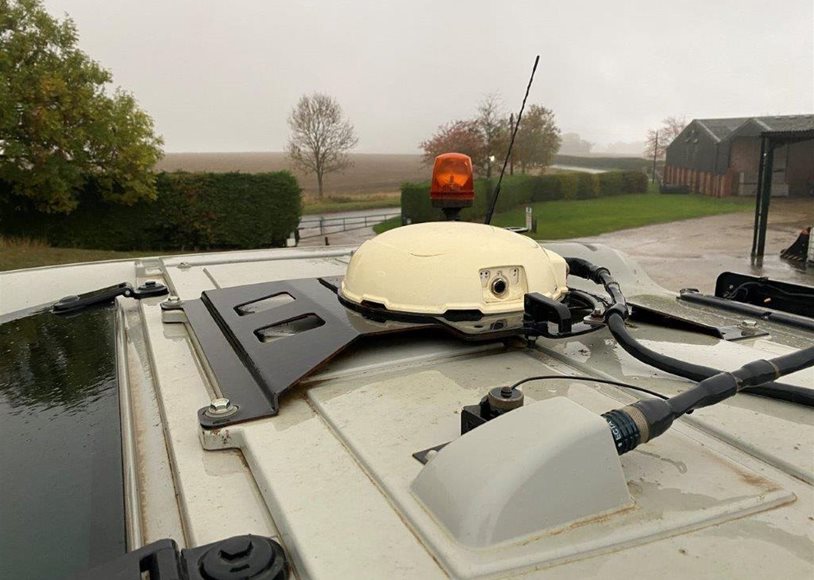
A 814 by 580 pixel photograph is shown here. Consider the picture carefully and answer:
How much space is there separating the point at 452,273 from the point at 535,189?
32.8 m

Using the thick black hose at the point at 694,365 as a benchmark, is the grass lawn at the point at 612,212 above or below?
below

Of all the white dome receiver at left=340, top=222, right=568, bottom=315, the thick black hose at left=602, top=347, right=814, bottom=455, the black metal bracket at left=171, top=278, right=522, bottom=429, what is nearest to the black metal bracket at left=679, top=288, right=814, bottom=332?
the white dome receiver at left=340, top=222, right=568, bottom=315

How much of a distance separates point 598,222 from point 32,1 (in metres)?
20.9

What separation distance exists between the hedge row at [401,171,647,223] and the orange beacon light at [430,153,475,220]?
62.7 ft

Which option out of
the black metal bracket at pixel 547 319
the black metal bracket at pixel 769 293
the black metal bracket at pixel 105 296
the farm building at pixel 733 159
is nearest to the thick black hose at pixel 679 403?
the black metal bracket at pixel 547 319

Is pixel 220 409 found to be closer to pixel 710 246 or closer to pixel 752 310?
pixel 752 310

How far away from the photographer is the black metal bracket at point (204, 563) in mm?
879

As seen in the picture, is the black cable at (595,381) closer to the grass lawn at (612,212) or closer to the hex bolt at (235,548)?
the hex bolt at (235,548)

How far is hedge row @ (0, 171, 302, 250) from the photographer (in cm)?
1884

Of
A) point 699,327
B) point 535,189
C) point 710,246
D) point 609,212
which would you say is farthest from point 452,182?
point 535,189

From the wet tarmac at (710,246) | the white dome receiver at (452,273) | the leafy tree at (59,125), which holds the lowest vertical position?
the wet tarmac at (710,246)

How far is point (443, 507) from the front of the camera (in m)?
0.96

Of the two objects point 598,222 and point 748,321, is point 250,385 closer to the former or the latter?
point 748,321

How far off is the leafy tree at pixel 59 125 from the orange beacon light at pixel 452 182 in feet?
59.6
